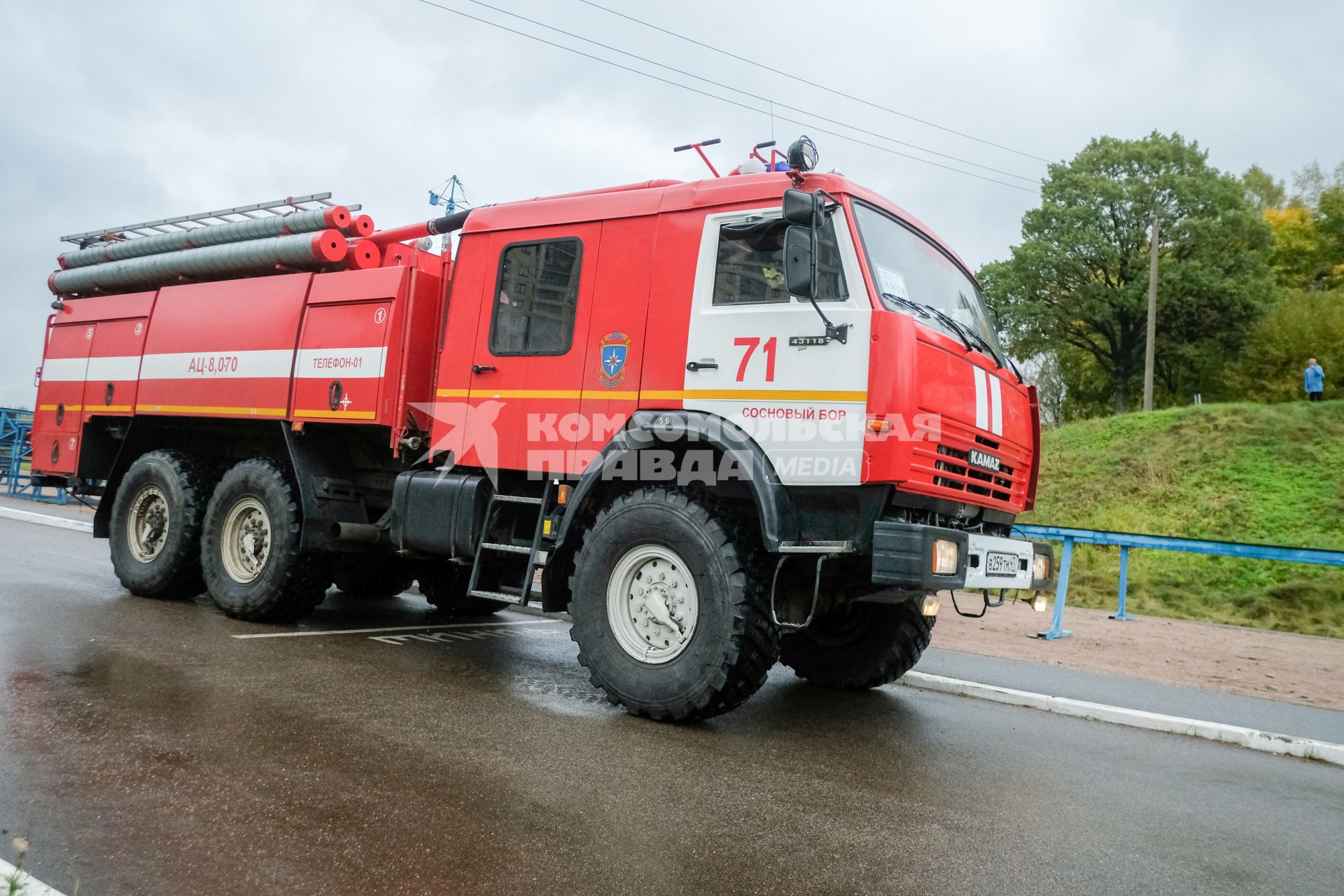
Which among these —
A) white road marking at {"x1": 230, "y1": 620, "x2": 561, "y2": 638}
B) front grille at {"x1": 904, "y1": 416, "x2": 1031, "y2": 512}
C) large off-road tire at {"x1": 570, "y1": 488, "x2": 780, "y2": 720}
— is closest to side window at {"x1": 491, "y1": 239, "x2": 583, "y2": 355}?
large off-road tire at {"x1": 570, "y1": 488, "x2": 780, "y2": 720}

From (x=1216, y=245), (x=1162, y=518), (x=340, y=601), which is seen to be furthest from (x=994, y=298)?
(x=340, y=601)

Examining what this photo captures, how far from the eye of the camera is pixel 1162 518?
20.2 m

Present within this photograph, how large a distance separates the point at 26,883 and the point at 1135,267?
141 ft

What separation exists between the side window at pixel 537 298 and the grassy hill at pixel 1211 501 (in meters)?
10.4

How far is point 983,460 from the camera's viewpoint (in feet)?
18.1

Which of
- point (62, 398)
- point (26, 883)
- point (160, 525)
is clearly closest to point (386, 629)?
point (160, 525)

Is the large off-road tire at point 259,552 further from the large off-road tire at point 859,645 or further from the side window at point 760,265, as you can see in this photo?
the side window at point 760,265

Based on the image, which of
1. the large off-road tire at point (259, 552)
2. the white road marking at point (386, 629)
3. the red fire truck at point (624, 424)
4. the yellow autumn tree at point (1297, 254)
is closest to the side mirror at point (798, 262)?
the red fire truck at point (624, 424)

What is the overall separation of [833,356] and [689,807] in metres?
2.43

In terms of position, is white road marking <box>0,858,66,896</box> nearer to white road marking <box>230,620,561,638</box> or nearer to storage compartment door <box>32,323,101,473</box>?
white road marking <box>230,620,561,638</box>

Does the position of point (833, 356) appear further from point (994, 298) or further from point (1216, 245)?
point (1216, 245)

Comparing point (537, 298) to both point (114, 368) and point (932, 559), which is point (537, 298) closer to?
point (932, 559)

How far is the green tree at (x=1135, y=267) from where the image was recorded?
36500 millimetres

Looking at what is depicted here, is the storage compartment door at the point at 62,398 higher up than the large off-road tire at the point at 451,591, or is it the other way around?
the storage compartment door at the point at 62,398
